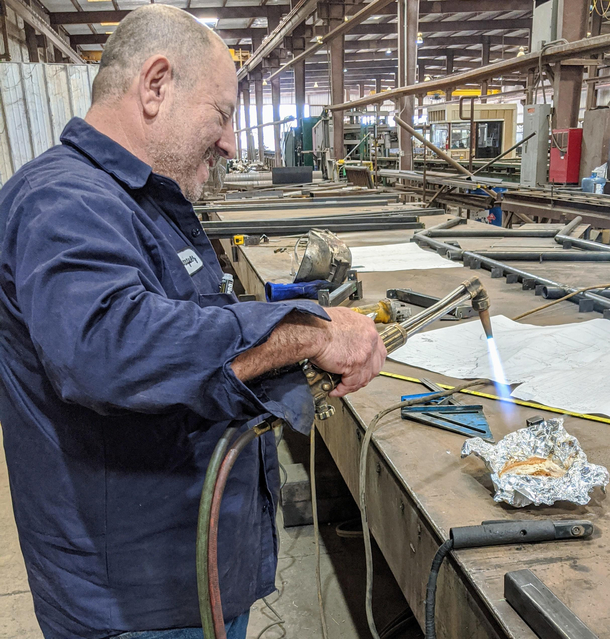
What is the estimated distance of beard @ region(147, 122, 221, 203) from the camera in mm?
1084

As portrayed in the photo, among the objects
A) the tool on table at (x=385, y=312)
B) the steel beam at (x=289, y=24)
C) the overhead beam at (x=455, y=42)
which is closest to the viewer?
the tool on table at (x=385, y=312)

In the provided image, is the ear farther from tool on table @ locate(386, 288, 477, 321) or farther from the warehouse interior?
tool on table @ locate(386, 288, 477, 321)

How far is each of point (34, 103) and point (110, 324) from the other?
4957 mm

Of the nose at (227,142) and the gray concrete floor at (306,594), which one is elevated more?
the nose at (227,142)

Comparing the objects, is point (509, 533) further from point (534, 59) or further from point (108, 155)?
point (534, 59)

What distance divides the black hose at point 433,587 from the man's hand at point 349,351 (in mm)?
280

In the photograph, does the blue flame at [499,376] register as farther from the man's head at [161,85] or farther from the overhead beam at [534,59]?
the overhead beam at [534,59]

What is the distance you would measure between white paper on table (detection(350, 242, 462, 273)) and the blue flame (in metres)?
1.19

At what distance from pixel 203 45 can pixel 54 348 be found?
66 centimetres

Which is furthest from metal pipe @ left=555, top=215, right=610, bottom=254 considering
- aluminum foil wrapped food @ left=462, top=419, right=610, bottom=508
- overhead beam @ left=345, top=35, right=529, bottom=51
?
overhead beam @ left=345, top=35, right=529, bottom=51

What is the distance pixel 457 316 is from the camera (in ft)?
6.75

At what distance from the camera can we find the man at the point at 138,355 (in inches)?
29.5

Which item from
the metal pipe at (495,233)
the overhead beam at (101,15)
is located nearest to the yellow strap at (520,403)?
the metal pipe at (495,233)

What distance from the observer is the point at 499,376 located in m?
1.51
